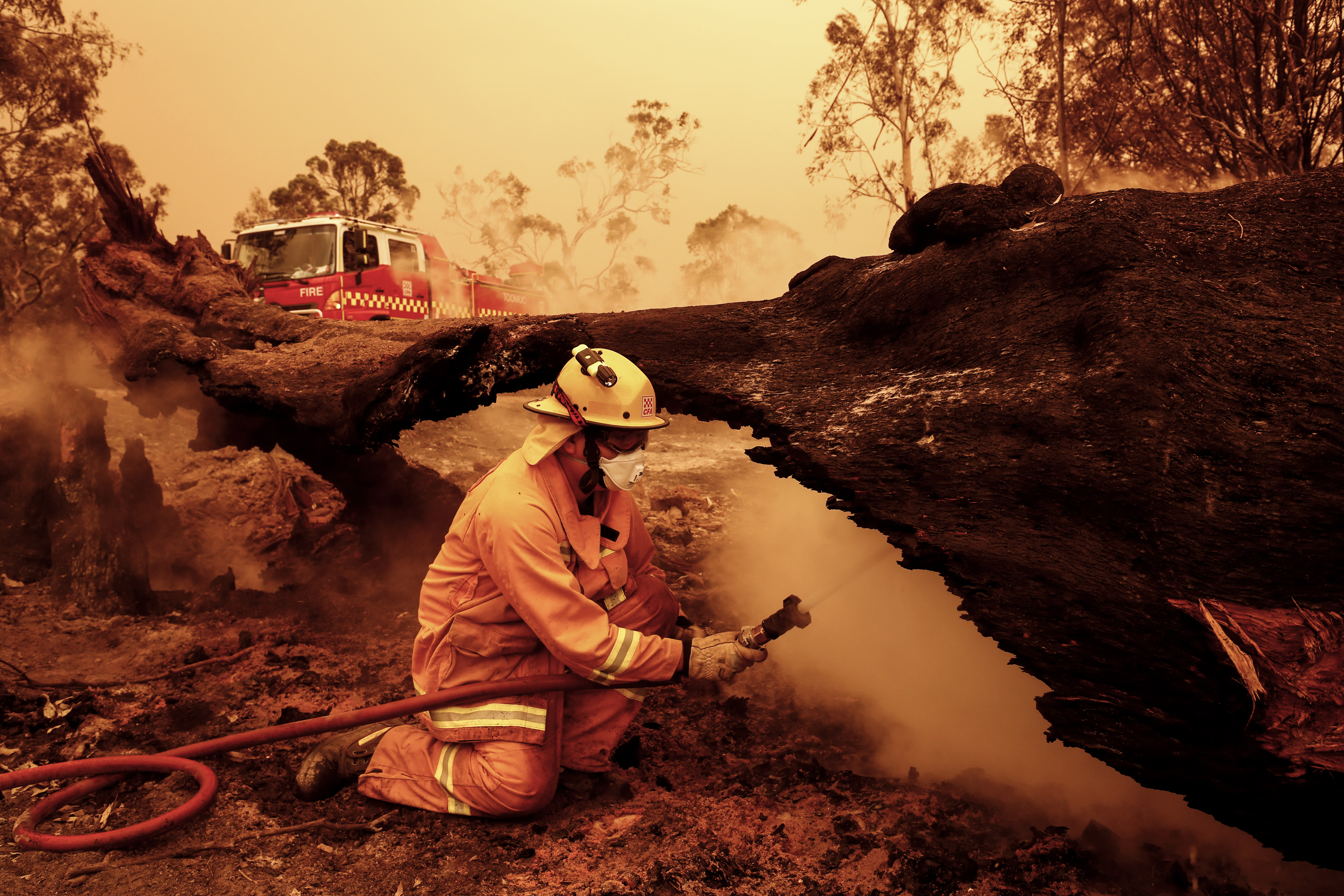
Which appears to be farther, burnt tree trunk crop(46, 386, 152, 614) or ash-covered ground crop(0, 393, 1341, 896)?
burnt tree trunk crop(46, 386, 152, 614)

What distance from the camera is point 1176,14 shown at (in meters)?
9.84

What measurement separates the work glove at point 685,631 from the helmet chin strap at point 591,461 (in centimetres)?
83

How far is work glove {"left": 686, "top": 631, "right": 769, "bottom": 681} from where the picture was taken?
2.89m

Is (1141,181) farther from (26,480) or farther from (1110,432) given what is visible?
(26,480)

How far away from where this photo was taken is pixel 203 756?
2932 mm

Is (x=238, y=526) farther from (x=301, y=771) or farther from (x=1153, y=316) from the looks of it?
(x=1153, y=316)

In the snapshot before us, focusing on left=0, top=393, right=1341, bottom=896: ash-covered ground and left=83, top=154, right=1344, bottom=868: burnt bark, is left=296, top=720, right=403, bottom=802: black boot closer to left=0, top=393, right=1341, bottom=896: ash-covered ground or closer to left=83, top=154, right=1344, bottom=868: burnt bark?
left=0, top=393, right=1341, bottom=896: ash-covered ground

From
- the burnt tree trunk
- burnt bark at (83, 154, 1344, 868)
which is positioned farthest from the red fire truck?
burnt bark at (83, 154, 1344, 868)

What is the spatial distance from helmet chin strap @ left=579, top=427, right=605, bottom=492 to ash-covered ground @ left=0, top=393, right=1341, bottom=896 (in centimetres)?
120

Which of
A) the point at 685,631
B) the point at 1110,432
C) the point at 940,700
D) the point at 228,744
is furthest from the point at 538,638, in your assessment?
the point at 1110,432

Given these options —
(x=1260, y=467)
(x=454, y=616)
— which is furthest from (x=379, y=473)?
(x=1260, y=467)

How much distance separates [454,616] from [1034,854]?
212cm

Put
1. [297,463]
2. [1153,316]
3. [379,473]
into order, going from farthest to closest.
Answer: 1. [297,463]
2. [379,473]
3. [1153,316]

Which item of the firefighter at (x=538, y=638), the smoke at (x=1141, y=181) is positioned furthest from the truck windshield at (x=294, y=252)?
the smoke at (x=1141, y=181)
